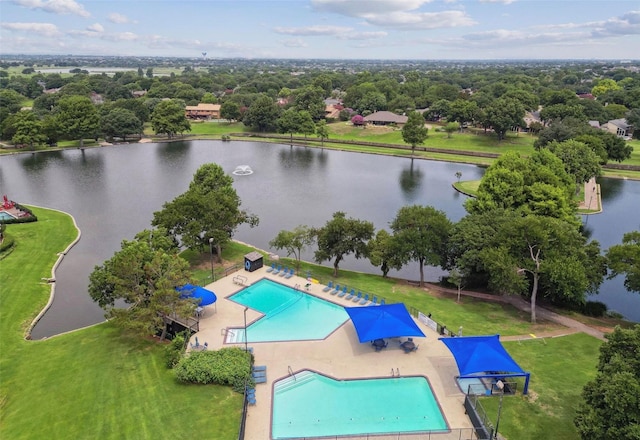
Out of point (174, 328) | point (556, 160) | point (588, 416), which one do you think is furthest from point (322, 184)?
point (588, 416)

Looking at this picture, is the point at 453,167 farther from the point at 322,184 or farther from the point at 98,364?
the point at 98,364

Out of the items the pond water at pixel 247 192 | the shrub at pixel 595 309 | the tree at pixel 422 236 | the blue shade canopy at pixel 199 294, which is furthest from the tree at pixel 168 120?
→ the shrub at pixel 595 309

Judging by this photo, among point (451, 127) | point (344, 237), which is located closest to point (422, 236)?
point (344, 237)

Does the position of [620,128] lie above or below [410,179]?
above

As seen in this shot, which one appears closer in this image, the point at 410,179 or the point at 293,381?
the point at 293,381

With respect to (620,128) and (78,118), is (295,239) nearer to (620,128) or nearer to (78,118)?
(78,118)

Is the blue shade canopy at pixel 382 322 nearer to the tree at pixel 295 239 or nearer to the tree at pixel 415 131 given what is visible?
the tree at pixel 295 239
